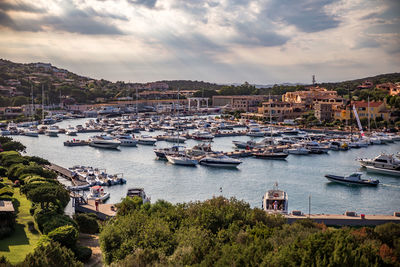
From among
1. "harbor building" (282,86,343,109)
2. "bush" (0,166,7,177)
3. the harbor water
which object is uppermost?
"harbor building" (282,86,343,109)

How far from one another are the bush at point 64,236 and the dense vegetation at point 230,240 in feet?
2.88

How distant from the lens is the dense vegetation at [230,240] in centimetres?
778

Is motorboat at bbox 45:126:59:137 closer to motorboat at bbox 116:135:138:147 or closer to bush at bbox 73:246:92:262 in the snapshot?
motorboat at bbox 116:135:138:147

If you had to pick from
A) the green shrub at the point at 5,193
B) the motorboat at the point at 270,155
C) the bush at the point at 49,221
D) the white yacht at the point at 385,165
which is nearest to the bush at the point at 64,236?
the bush at the point at 49,221

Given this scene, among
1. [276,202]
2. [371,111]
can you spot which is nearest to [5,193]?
[276,202]

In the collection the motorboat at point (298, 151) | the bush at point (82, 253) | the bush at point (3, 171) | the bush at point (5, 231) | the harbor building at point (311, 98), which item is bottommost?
the bush at point (82, 253)

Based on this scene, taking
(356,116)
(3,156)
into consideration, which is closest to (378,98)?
(356,116)

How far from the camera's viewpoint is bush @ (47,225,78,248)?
34.7ft

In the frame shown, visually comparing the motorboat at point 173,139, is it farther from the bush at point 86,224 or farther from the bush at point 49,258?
the bush at point 49,258

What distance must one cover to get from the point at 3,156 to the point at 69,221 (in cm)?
1145

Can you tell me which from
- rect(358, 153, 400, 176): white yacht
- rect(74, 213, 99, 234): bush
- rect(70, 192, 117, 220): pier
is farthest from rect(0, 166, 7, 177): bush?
rect(358, 153, 400, 176): white yacht

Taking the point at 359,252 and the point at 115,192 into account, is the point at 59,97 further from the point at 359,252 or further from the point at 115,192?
the point at 359,252

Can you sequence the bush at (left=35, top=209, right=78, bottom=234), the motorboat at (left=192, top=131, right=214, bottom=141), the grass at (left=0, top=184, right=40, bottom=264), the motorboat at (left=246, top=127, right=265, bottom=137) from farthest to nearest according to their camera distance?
the motorboat at (left=246, top=127, right=265, bottom=137) < the motorboat at (left=192, top=131, right=214, bottom=141) < the bush at (left=35, top=209, right=78, bottom=234) < the grass at (left=0, top=184, right=40, bottom=264)

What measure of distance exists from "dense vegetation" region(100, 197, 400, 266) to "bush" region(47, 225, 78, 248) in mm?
879
